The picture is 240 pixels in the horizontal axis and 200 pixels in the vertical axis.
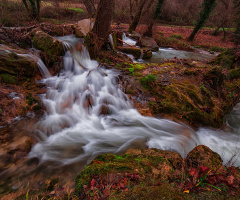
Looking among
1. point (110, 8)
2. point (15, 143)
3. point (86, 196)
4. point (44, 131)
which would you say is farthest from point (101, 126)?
point (110, 8)

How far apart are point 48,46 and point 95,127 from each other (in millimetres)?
3961

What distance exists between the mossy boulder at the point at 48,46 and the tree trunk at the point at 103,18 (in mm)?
2468

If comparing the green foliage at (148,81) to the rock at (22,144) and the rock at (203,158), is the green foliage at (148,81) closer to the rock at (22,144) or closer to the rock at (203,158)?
the rock at (203,158)

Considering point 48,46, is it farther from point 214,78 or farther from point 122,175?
point 214,78

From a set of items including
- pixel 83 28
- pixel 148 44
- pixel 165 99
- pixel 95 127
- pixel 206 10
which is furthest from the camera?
pixel 206 10

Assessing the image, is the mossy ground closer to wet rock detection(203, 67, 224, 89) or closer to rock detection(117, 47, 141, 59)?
wet rock detection(203, 67, 224, 89)

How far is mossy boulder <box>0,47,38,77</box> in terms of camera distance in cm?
442

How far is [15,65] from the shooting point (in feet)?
15.1

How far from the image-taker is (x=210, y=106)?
5.41m

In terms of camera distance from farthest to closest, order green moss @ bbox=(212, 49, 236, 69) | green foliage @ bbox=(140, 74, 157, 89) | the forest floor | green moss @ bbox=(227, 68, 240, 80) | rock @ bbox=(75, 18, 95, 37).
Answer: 1. green moss @ bbox=(212, 49, 236, 69)
2. rock @ bbox=(75, 18, 95, 37)
3. green moss @ bbox=(227, 68, 240, 80)
4. green foliage @ bbox=(140, 74, 157, 89)
5. the forest floor

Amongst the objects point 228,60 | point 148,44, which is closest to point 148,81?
point 228,60

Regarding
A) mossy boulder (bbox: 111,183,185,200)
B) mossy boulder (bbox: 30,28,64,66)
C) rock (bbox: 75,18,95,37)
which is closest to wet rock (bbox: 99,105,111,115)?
mossy boulder (bbox: 30,28,64,66)

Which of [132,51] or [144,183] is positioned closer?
[144,183]

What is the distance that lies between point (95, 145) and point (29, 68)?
3627mm
